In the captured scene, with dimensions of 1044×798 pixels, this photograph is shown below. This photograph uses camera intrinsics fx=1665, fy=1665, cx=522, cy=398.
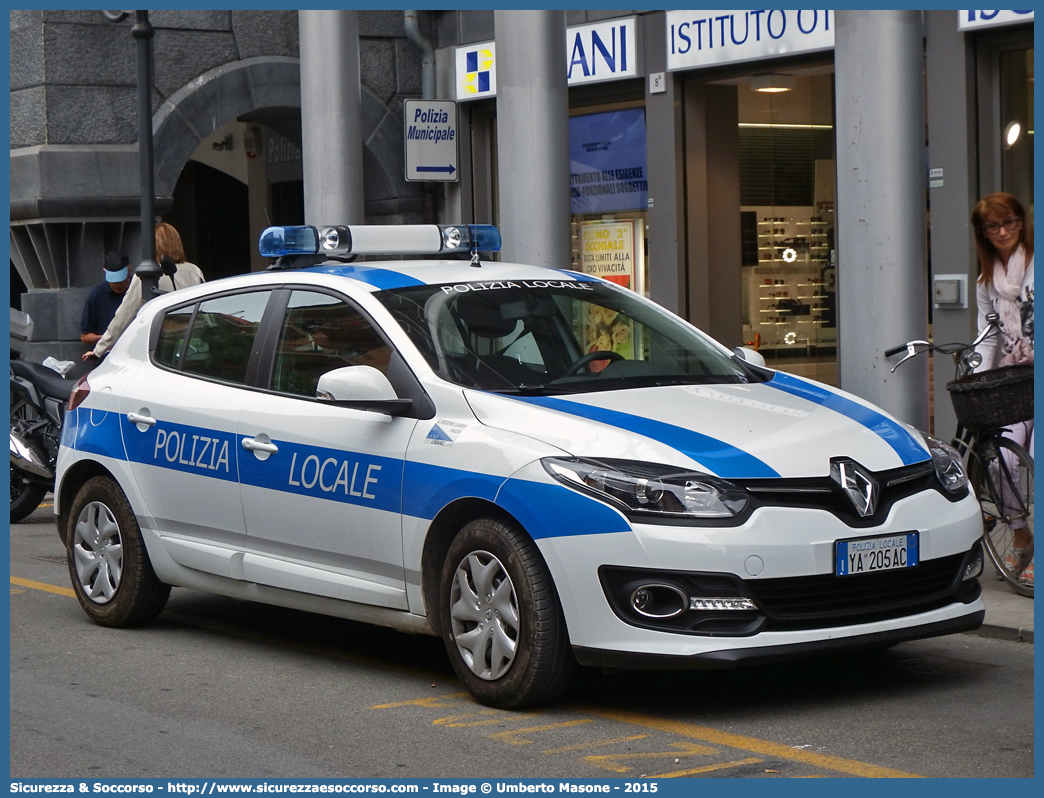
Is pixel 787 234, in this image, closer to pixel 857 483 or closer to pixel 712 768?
pixel 857 483

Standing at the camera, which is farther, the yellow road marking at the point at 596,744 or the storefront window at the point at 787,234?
the storefront window at the point at 787,234

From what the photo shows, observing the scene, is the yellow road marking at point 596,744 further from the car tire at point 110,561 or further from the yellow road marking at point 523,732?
the car tire at point 110,561

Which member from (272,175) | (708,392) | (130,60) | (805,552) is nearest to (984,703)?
(805,552)

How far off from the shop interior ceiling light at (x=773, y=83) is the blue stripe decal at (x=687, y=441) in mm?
8373

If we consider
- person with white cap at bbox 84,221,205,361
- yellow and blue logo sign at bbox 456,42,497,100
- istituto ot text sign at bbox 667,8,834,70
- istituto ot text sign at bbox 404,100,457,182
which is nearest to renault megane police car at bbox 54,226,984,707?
person with white cap at bbox 84,221,205,361

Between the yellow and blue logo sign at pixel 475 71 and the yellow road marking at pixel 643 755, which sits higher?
the yellow and blue logo sign at pixel 475 71

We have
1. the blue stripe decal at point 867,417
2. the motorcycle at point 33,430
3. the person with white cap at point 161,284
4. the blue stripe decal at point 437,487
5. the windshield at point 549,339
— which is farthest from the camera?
the person with white cap at point 161,284

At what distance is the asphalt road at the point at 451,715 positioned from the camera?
5.19 metres

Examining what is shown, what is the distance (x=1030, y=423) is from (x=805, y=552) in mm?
2679

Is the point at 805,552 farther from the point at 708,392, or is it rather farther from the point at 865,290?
the point at 865,290

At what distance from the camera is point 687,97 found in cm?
1429

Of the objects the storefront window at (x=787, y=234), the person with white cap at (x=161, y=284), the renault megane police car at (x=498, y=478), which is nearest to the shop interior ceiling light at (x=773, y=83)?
the storefront window at (x=787, y=234)

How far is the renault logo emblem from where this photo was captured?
5.69 m

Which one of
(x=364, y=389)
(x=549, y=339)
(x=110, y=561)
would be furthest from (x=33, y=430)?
(x=364, y=389)
